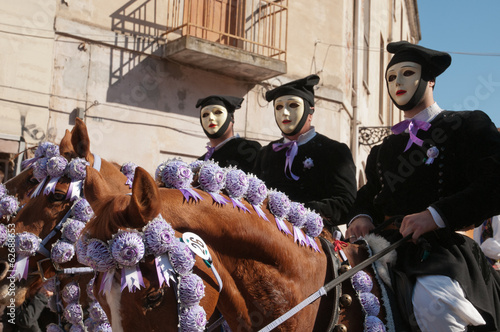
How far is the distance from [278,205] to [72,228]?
1.61m

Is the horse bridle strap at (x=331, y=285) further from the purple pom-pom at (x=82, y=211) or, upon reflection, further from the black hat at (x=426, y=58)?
the purple pom-pom at (x=82, y=211)

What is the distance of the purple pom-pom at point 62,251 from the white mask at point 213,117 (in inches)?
71.1

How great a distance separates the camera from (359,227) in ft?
10.2

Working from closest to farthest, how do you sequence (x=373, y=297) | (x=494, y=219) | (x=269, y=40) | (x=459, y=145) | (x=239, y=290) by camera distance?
(x=239, y=290)
(x=373, y=297)
(x=459, y=145)
(x=494, y=219)
(x=269, y=40)

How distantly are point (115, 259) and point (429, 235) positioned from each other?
148 cm

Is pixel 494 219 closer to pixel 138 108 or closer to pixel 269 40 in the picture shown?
pixel 138 108

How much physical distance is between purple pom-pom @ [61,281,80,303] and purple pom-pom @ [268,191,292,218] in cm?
184

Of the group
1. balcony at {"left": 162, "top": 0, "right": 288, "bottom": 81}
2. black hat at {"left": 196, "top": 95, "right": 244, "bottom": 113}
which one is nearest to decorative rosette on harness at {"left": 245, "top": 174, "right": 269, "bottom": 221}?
black hat at {"left": 196, "top": 95, "right": 244, "bottom": 113}

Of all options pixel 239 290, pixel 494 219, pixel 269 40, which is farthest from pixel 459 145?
pixel 269 40

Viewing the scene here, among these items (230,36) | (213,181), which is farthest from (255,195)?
(230,36)

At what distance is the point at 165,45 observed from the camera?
1023 centimetres

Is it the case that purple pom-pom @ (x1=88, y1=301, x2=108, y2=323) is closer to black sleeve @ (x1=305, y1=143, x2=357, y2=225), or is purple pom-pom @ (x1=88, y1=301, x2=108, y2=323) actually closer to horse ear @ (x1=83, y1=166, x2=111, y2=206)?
horse ear @ (x1=83, y1=166, x2=111, y2=206)

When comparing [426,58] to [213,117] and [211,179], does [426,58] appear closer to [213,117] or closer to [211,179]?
[211,179]

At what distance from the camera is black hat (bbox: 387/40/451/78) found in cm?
285
